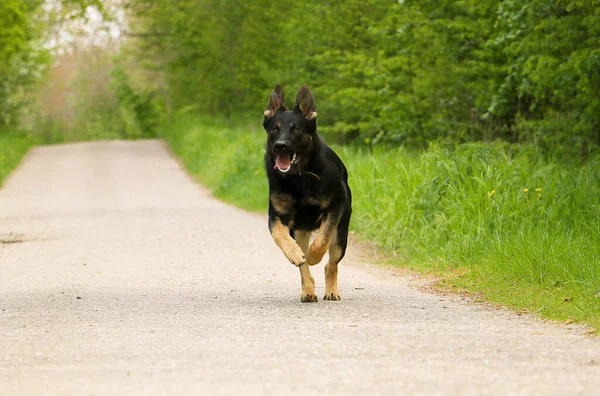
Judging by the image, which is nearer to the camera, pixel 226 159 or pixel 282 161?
pixel 282 161

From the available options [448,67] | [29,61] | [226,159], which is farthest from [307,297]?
[29,61]

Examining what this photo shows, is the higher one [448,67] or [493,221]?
[448,67]

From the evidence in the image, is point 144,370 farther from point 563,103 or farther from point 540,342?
point 563,103

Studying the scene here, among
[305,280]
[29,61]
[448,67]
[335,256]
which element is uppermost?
[448,67]

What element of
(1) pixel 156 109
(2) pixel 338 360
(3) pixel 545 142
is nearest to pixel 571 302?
(2) pixel 338 360

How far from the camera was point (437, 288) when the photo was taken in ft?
34.6

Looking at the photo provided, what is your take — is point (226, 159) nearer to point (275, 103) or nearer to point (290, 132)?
point (275, 103)

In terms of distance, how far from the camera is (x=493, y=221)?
12.6m

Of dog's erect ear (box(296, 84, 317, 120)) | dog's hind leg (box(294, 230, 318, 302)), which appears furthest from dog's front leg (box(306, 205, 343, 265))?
dog's erect ear (box(296, 84, 317, 120))

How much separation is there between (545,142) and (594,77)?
8.44ft

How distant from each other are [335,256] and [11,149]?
95.7ft

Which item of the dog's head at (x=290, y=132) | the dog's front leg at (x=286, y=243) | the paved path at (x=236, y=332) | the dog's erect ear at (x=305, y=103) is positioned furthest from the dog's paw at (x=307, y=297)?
the dog's erect ear at (x=305, y=103)

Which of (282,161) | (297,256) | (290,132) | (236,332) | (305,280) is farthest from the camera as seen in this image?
(305,280)

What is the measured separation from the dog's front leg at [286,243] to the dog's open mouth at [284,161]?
0.42 m
